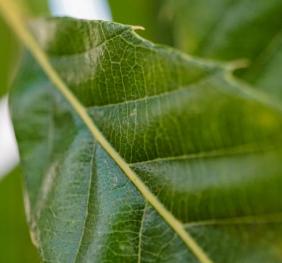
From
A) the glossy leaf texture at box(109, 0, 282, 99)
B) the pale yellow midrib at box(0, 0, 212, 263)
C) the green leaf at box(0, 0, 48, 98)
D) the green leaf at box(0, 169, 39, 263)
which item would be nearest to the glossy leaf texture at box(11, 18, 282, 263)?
the pale yellow midrib at box(0, 0, 212, 263)

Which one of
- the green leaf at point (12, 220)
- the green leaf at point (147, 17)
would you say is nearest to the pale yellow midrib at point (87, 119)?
the green leaf at point (147, 17)

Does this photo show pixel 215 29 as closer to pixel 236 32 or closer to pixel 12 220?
pixel 236 32

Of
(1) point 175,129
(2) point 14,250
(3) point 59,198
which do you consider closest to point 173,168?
(1) point 175,129

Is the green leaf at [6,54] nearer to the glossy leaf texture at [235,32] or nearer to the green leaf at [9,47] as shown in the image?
the green leaf at [9,47]

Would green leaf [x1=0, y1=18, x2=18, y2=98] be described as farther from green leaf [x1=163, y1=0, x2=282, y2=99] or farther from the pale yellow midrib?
green leaf [x1=163, y1=0, x2=282, y2=99]

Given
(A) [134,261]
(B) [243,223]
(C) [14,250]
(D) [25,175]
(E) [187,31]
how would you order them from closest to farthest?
1. (B) [243,223]
2. (A) [134,261]
3. (D) [25,175]
4. (E) [187,31]
5. (C) [14,250]

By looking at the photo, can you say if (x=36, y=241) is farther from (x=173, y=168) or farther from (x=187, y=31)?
(x=187, y=31)
